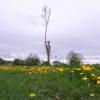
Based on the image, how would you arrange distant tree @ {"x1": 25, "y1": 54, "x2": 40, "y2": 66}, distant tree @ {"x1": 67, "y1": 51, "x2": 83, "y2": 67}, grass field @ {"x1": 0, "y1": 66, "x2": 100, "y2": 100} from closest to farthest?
grass field @ {"x1": 0, "y1": 66, "x2": 100, "y2": 100} → distant tree @ {"x1": 67, "y1": 51, "x2": 83, "y2": 67} → distant tree @ {"x1": 25, "y1": 54, "x2": 40, "y2": 66}

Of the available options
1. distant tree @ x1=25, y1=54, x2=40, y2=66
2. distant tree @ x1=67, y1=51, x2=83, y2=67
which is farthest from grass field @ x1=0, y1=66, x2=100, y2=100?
distant tree @ x1=25, y1=54, x2=40, y2=66

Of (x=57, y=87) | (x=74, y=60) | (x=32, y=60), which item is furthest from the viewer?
(x=32, y=60)

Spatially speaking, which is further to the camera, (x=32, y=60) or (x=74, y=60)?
(x=32, y=60)

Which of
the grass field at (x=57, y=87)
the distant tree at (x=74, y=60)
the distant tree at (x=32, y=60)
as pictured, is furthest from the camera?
the distant tree at (x=32, y=60)

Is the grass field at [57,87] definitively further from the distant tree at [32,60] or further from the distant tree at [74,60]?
the distant tree at [32,60]

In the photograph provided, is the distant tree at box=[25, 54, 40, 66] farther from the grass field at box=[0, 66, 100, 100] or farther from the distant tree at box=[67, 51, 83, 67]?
the grass field at box=[0, 66, 100, 100]

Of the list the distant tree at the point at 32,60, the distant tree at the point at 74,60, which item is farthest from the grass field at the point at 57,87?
the distant tree at the point at 32,60

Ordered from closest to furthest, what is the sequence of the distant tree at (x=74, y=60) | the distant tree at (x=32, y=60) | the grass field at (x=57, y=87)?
the grass field at (x=57, y=87) → the distant tree at (x=74, y=60) → the distant tree at (x=32, y=60)

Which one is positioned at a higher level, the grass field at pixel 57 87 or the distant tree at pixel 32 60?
the distant tree at pixel 32 60

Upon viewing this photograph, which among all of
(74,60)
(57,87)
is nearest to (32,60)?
(74,60)

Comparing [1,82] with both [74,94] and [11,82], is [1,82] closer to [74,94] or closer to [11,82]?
[11,82]

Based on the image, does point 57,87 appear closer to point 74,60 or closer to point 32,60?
point 74,60

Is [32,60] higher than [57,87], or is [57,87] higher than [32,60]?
[32,60]

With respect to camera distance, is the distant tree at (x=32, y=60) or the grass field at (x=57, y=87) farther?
the distant tree at (x=32, y=60)
